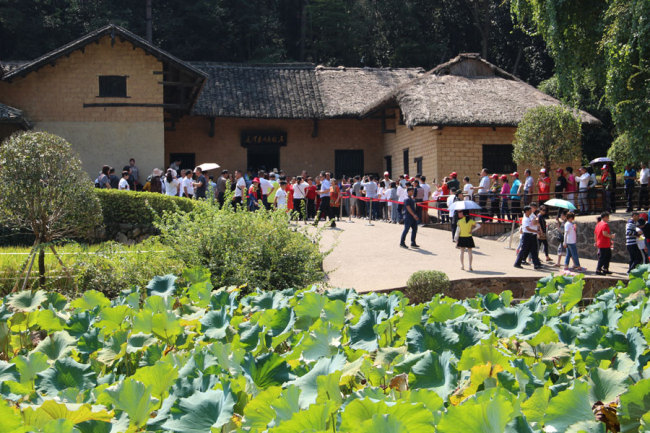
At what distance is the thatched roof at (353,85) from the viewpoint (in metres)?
30.0

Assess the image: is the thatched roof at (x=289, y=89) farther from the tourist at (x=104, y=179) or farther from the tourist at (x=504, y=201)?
the tourist at (x=504, y=201)

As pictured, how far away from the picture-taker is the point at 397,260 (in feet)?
52.5

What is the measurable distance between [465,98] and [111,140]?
12673mm

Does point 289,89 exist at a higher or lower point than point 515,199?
higher

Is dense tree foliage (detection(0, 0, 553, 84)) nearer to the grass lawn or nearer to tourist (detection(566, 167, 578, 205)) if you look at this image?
tourist (detection(566, 167, 578, 205))

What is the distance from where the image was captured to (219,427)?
213cm

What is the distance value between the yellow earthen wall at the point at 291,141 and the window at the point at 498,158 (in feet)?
22.0

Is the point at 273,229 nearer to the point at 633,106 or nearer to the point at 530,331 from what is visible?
the point at 530,331

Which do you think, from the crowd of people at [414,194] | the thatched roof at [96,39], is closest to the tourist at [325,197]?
the crowd of people at [414,194]

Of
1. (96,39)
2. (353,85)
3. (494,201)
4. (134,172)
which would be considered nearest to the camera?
(494,201)

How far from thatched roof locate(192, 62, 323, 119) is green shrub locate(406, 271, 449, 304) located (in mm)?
17415

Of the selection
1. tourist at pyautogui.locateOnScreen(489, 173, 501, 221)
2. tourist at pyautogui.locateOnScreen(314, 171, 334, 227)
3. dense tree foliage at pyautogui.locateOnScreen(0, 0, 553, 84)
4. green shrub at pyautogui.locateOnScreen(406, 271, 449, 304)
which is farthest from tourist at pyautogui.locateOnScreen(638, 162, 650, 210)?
dense tree foliage at pyautogui.locateOnScreen(0, 0, 553, 84)

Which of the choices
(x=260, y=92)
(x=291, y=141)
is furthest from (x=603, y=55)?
(x=260, y=92)

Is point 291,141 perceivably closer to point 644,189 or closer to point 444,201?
point 444,201
